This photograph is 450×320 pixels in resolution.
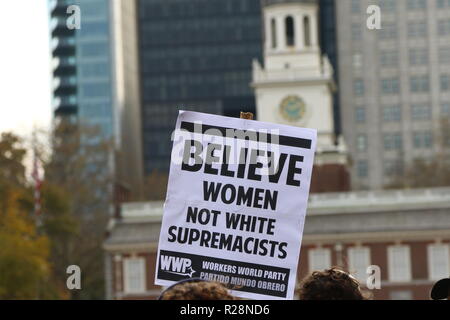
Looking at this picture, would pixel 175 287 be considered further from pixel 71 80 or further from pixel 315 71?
pixel 71 80

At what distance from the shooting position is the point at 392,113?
15975cm

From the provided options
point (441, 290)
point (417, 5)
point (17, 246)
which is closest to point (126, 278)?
point (17, 246)

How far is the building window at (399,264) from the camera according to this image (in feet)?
259

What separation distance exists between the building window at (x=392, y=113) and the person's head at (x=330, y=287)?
151148 millimetres

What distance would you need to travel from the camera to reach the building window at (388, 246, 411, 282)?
259 feet

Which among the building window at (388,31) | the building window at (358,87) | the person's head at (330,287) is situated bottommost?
the building window at (358,87)

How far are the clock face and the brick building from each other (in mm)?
4258

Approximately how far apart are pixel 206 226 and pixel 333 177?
7582cm

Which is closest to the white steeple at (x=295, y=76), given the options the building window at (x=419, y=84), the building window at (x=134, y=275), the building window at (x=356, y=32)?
the building window at (x=134, y=275)

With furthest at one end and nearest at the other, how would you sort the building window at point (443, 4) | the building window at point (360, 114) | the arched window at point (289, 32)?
the building window at point (360, 114) < the building window at point (443, 4) < the arched window at point (289, 32)

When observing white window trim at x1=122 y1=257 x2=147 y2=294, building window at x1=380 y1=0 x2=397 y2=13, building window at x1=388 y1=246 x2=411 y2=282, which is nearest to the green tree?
white window trim at x1=122 y1=257 x2=147 y2=294

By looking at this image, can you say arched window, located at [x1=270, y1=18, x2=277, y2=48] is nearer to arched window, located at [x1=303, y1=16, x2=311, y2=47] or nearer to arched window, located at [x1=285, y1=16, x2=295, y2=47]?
arched window, located at [x1=285, y1=16, x2=295, y2=47]

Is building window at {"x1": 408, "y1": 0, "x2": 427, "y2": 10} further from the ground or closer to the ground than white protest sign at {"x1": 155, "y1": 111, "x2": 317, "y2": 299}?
further from the ground

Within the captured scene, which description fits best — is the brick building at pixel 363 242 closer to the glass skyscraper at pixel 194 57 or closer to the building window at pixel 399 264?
the building window at pixel 399 264
